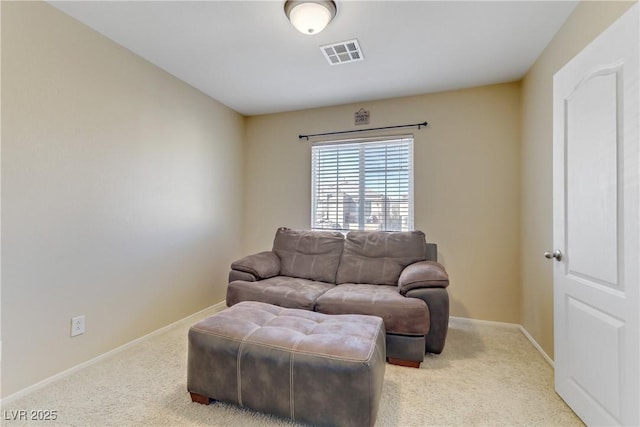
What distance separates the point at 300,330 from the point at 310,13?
6.07 feet

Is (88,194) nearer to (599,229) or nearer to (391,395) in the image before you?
(391,395)

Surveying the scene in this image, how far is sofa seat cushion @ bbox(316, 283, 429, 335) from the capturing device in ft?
6.59

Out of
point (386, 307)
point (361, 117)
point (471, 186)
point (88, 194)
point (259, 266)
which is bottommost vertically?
point (386, 307)

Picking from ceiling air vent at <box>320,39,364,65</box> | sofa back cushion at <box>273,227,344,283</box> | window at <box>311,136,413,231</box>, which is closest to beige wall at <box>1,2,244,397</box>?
sofa back cushion at <box>273,227,344,283</box>

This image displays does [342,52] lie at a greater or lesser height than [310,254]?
greater

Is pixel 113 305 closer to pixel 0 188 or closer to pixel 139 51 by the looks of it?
pixel 0 188

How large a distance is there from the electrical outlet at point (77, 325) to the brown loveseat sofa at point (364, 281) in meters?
0.98

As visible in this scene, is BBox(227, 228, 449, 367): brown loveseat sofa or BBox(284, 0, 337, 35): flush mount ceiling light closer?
BBox(284, 0, 337, 35): flush mount ceiling light

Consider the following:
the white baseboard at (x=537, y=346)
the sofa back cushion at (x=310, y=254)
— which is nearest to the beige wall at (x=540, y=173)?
the white baseboard at (x=537, y=346)

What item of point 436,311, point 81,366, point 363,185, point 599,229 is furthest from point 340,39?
point 81,366

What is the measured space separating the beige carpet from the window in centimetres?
148

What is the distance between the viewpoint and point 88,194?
2045 millimetres

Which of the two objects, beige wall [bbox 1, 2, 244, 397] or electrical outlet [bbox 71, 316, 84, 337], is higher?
A: beige wall [bbox 1, 2, 244, 397]

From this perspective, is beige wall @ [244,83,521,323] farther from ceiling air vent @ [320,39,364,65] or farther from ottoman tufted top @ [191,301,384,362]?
ottoman tufted top @ [191,301,384,362]
